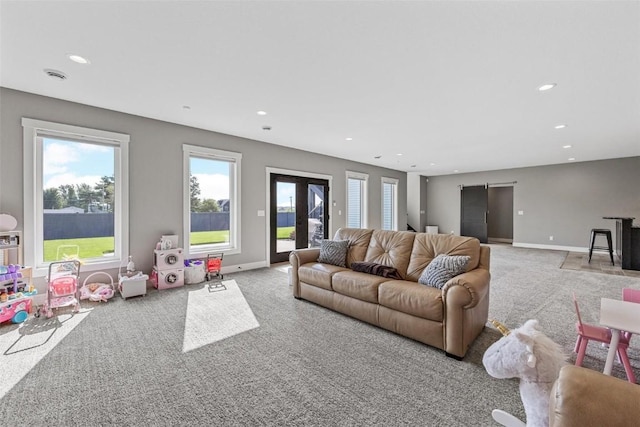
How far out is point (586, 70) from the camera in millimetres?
2689

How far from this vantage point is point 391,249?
11.2 feet

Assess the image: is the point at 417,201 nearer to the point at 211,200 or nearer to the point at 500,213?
the point at 500,213

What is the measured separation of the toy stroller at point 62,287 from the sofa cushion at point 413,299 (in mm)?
3554

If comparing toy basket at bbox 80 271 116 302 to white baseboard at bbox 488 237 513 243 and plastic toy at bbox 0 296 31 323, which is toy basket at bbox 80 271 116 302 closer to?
plastic toy at bbox 0 296 31 323

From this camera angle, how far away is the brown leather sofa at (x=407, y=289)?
7.28 ft

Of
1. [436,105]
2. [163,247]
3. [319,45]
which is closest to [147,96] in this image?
[163,247]

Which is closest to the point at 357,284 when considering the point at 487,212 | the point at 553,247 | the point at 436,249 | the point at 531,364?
the point at 436,249

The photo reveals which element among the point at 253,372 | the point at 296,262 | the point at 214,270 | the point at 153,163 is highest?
the point at 153,163

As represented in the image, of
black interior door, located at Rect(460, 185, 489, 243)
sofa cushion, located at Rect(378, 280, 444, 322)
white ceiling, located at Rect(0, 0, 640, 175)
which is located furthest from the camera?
black interior door, located at Rect(460, 185, 489, 243)

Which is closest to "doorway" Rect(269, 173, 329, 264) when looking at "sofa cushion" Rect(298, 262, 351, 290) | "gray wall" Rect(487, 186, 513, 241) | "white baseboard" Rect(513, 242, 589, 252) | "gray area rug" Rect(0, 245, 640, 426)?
"sofa cushion" Rect(298, 262, 351, 290)

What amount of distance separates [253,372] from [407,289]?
1.47m

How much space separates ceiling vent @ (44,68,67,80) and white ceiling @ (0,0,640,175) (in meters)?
0.08

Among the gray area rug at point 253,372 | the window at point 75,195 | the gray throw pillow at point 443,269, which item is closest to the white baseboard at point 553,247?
the gray area rug at point 253,372

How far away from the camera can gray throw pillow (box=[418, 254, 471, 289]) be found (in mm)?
2535
